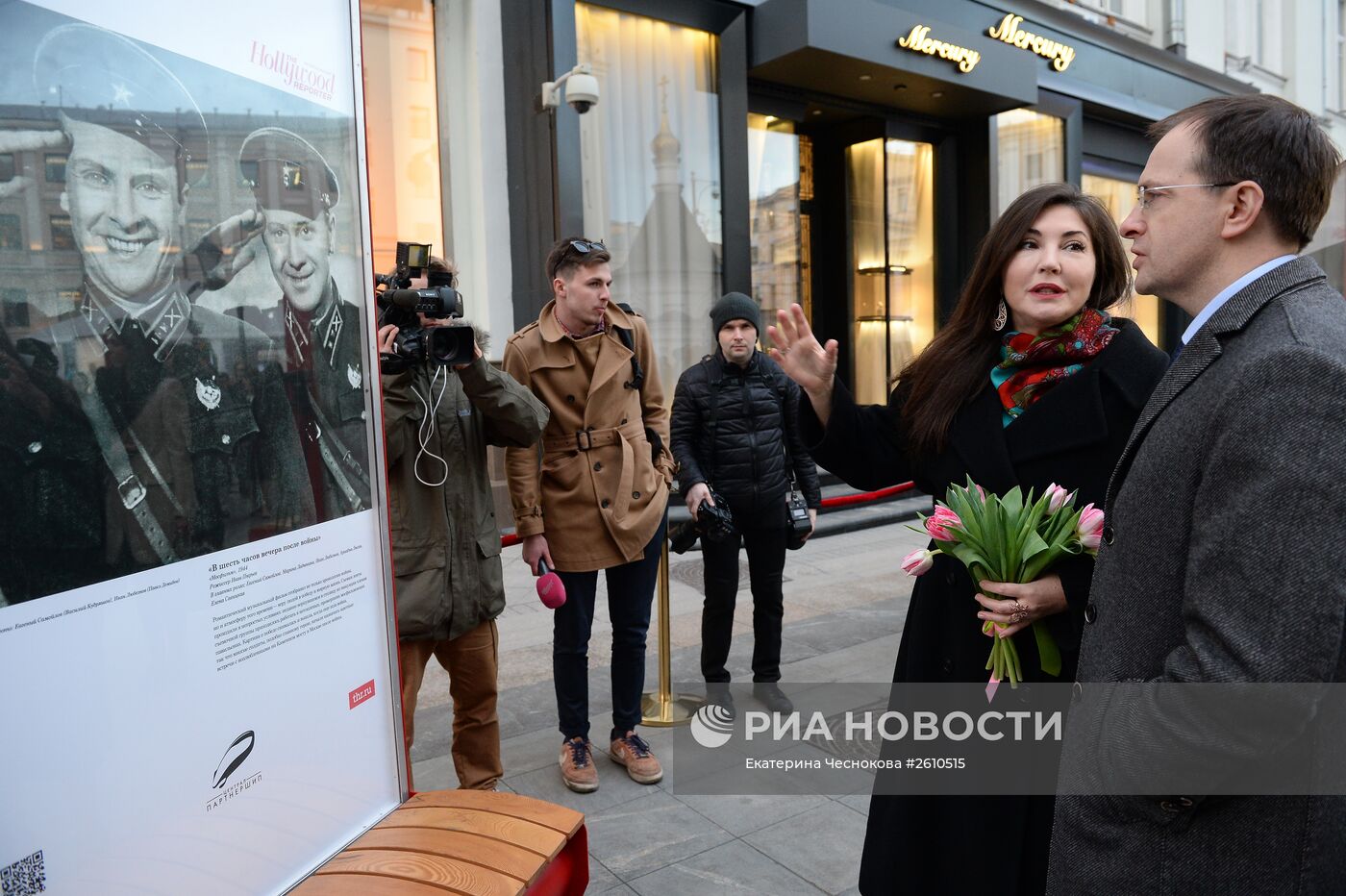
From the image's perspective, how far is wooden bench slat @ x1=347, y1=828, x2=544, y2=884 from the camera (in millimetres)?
2074

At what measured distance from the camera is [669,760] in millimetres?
3906

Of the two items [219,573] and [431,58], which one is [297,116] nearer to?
[219,573]

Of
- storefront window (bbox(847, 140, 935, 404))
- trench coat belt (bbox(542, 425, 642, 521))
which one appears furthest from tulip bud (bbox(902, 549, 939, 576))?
storefront window (bbox(847, 140, 935, 404))

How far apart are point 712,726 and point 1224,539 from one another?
3.26 metres

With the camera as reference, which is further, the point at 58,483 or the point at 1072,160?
the point at 1072,160

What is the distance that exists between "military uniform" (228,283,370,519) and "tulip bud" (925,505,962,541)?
1.38m

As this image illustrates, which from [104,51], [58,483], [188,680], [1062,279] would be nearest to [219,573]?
[188,680]

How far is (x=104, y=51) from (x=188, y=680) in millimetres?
1102

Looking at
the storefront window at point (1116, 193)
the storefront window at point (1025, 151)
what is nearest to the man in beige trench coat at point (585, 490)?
the storefront window at point (1025, 151)

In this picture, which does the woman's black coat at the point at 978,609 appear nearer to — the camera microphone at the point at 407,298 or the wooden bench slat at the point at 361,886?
the wooden bench slat at the point at 361,886

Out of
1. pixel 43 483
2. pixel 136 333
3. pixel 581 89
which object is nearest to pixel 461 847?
pixel 43 483

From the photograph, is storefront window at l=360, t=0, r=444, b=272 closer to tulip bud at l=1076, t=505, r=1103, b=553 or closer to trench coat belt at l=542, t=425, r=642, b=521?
trench coat belt at l=542, t=425, r=642, b=521

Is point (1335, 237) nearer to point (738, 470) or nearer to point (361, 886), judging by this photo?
point (738, 470)

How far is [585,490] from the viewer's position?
3719mm
